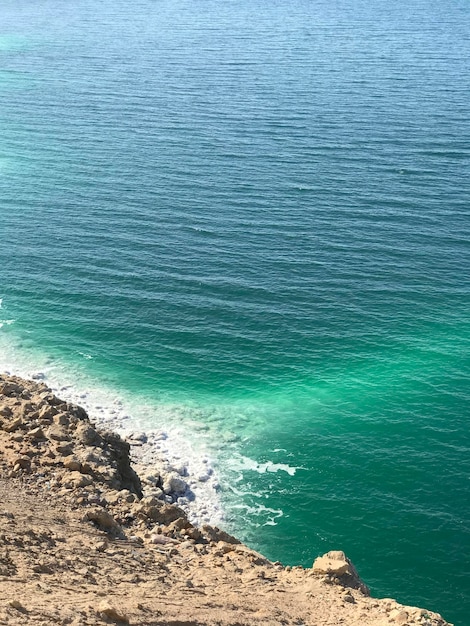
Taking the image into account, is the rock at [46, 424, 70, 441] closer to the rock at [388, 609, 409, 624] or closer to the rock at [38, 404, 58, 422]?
the rock at [38, 404, 58, 422]

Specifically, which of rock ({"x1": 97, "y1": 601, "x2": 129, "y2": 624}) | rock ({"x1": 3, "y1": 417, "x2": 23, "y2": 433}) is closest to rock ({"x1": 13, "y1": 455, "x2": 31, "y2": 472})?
rock ({"x1": 3, "y1": 417, "x2": 23, "y2": 433})

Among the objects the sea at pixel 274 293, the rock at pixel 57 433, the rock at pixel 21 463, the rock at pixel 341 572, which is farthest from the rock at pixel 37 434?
the rock at pixel 341 572

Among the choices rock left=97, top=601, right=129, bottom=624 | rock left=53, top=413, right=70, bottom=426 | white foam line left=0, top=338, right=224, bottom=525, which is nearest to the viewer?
rock left=97, top=601, right=129, bottom=624

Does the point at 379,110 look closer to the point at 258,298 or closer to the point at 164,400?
the point at 258,298

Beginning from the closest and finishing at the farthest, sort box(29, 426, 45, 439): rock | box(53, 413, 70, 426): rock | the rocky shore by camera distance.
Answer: the rocky shore
box(29, 426, 45, 439): rock
box(53, 413, 70, 426): rock

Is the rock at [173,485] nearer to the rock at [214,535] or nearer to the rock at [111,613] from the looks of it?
the rock at [214,535]

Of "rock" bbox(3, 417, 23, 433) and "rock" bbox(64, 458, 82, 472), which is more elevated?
"rock" bbox(3, 417, 23, 433)

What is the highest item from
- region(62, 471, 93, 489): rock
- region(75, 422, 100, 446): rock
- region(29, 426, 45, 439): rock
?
region(75, 422, 100, 446): rock
